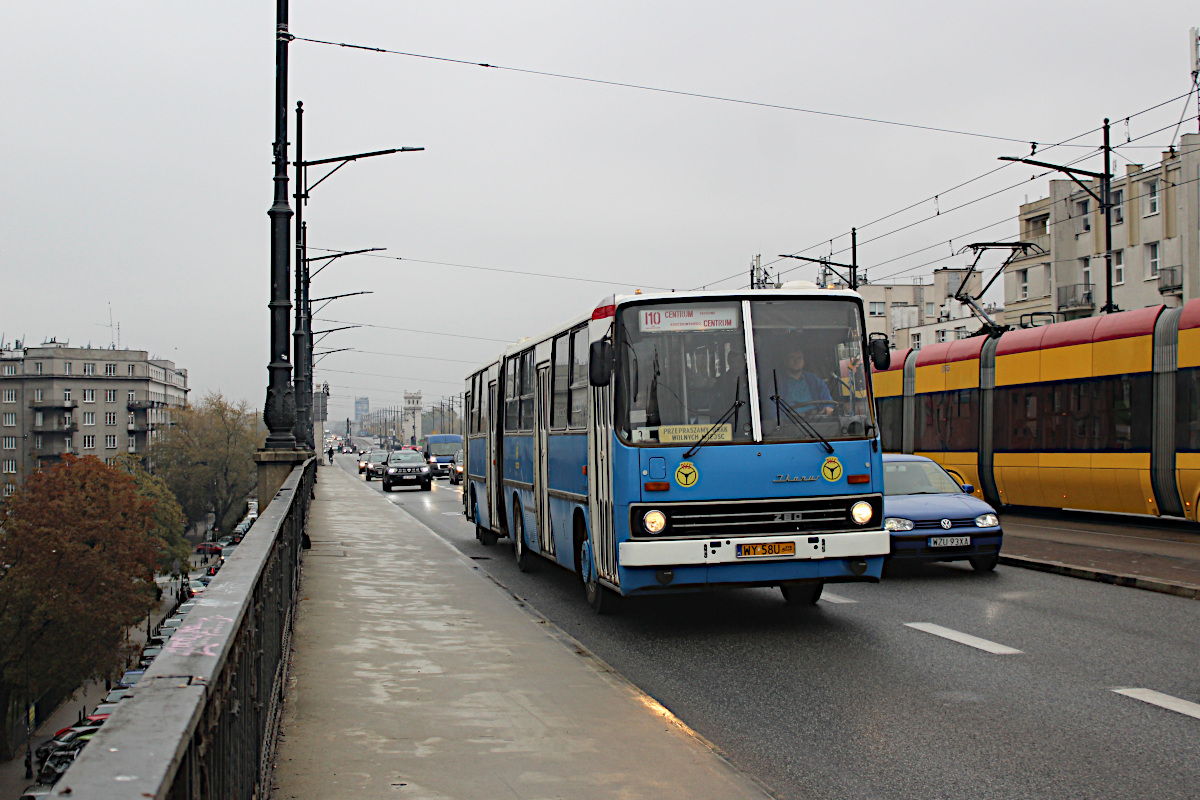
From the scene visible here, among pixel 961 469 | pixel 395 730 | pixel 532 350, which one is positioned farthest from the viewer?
pixel 961 469

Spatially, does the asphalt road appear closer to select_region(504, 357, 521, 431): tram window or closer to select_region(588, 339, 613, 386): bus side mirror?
select_region(588, 339, 613, 386): bus side mirror

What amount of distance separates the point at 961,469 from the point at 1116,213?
121 ft

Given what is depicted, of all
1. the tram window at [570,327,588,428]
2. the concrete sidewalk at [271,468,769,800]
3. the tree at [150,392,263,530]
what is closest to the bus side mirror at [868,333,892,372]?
the tram window at [570,327,588,428]

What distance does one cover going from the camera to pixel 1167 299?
51.3 meters

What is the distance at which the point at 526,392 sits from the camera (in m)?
13.9

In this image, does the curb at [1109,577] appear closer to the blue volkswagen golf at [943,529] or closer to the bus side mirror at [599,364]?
the blue volkswagen golf at [943,529]

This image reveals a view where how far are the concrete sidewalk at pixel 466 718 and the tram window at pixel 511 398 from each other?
3911 mm

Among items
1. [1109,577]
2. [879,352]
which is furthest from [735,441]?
[1109,577]

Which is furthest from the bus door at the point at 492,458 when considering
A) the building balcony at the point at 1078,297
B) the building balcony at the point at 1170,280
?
the building balcony at the point at 1078,297

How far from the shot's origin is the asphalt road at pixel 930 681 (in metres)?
5.43

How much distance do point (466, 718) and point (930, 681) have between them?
9.96ft

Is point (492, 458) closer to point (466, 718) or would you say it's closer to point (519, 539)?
point (519, 539)

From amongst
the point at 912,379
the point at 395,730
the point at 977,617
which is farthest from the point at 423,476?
the point at 395,730

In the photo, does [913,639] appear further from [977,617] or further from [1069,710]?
[1069,710]
